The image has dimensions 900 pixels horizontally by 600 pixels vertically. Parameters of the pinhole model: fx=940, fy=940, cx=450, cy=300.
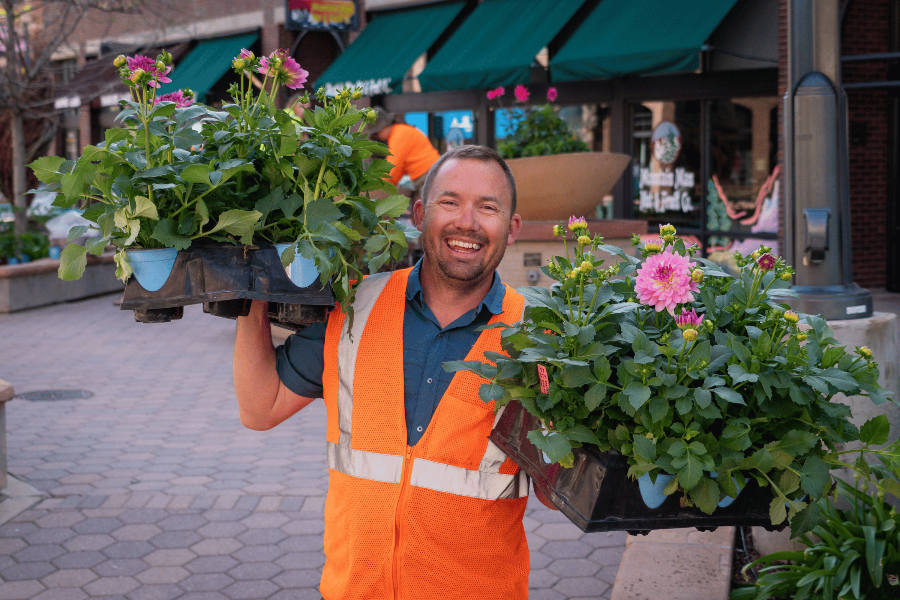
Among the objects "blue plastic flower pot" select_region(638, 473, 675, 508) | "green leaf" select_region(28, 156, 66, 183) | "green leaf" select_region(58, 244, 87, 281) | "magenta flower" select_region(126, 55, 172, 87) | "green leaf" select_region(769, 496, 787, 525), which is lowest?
"green leaf" select_region(769, 496, 787, 525)

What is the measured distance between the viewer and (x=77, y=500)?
526cm

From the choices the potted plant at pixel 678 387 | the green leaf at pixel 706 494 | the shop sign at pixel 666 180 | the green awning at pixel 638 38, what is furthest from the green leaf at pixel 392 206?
the shop sign at pixel 666 180

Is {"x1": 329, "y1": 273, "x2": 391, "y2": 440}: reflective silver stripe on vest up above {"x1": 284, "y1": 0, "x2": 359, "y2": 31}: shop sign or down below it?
below

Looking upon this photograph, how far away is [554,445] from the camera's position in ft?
5.88

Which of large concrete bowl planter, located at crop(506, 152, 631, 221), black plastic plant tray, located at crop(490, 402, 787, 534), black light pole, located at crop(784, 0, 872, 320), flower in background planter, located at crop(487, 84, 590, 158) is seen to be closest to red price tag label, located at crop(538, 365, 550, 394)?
black plastic plant tray, located at crop(490, 402, 787, 534)

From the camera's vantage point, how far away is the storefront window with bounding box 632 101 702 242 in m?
12.3

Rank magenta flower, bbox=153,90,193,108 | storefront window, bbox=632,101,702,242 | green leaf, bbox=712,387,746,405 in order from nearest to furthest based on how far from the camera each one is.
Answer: green leaf, bbox=712,387,746,405 → magenta flower, bbox=153,90,193,108 → storefront window, bbox=632,101,702,242

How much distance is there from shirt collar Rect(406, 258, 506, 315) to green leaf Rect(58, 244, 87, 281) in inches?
32.2

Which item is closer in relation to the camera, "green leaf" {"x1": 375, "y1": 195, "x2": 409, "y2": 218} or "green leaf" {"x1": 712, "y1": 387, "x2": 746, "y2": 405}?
"green leaf" {"x1": 712, "y1": 387, "x2": 746, "y2": 405}

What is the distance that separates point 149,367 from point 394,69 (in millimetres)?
6717

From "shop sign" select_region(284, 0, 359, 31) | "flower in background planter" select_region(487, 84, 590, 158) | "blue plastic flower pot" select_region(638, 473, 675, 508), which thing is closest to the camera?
"blue plastic flower pot" select_region(638, 473, 675, 508)

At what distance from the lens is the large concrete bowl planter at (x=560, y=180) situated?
20.3 ft

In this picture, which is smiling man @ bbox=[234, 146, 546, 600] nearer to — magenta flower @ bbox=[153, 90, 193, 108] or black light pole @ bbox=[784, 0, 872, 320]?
magenta flower @ bbox=[153, 90, 193, 108]

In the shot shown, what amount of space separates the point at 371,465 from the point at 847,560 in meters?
1.95
